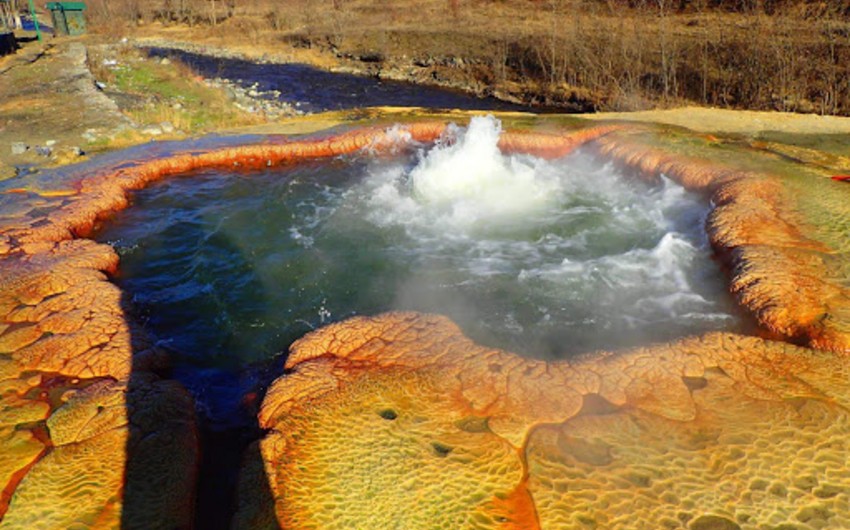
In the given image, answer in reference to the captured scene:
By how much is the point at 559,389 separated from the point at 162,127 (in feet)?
37.2

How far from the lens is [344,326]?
499cm

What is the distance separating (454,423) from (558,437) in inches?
29.5

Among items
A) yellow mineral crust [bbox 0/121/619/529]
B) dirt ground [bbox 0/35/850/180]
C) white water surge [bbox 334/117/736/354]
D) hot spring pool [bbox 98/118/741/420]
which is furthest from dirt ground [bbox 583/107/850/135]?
yellow mineral crust [bbox 0/121/619/529]

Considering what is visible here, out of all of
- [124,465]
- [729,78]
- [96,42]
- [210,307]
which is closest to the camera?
[124,465]

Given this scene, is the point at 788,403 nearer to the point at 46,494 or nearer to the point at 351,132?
the point at 46,494

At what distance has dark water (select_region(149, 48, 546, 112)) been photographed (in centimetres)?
1994

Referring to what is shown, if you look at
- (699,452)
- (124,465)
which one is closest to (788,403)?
(699,452)

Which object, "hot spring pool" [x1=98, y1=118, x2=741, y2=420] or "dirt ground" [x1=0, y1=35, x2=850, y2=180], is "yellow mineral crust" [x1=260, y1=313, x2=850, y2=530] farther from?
"dirt ground" [x1=0, y1=35, x2=850, y2=180]

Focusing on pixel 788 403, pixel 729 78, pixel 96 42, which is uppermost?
pixel 96 42

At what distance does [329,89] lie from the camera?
22875mm

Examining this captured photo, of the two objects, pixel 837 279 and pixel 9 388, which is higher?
pixel 9 388

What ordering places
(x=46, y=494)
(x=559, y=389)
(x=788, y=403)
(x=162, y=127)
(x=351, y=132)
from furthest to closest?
(x=162, y=127), (x=351, y=132), (x=559, y=389), (x=788, y=403), (x=46, y=494)

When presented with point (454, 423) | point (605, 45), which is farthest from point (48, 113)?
point (605, 45)

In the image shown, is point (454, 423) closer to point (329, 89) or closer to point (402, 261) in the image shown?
point (402, 261)
